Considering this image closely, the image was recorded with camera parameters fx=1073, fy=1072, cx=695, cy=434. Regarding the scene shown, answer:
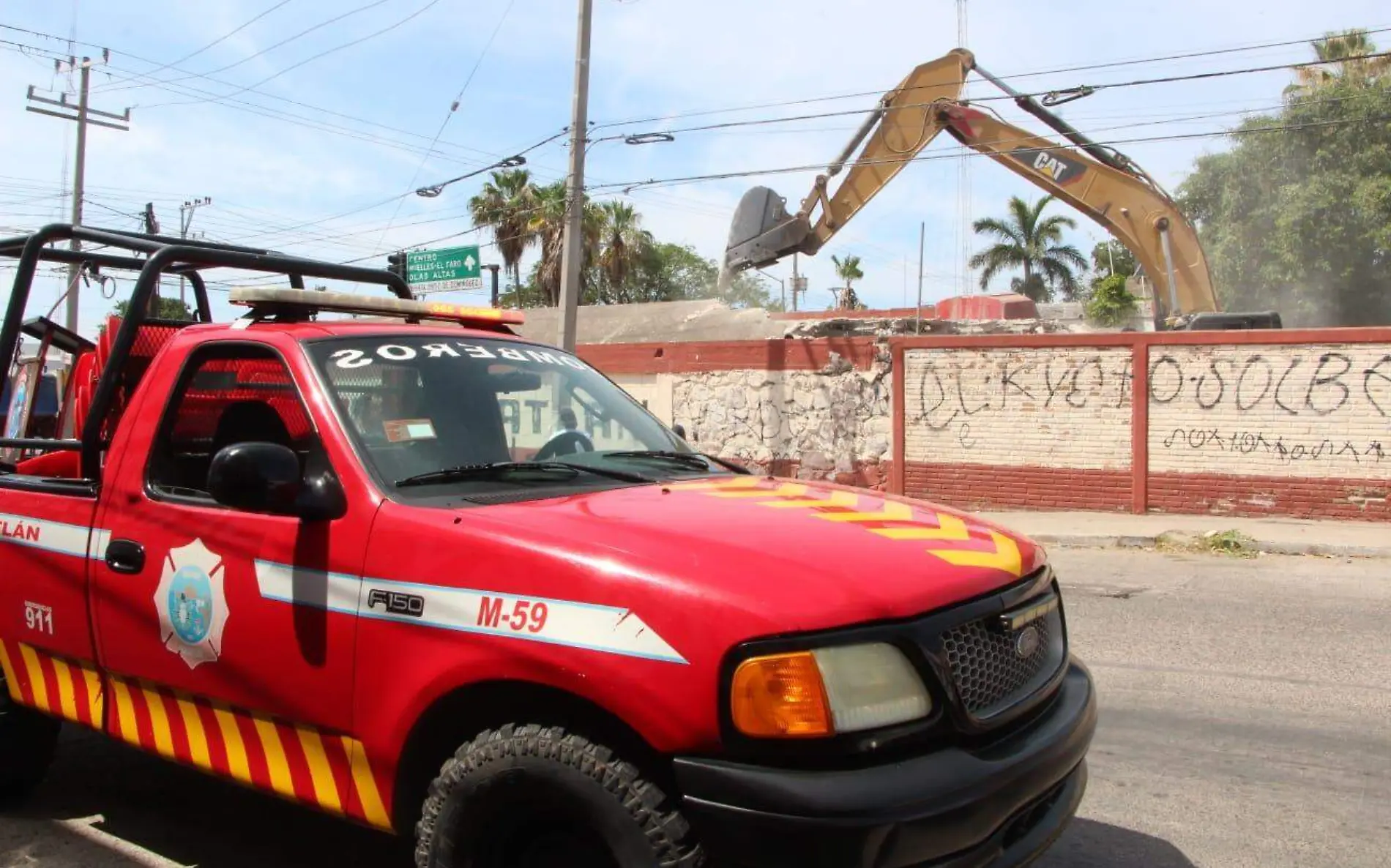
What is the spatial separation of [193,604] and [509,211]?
3707 centimetres

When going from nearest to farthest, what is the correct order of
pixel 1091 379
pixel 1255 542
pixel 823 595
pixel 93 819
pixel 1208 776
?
pixel 823 595, pixel 93 819, pixel 1208 776, pixel 1255 542, pixel 1091 379

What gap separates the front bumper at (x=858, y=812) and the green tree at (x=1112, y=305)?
2866 centimetres

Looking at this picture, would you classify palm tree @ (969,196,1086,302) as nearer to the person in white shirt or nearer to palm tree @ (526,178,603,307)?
palm tree @ (526,178,603,307)

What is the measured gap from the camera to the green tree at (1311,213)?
28688 millimetres

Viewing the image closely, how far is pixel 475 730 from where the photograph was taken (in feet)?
8.82

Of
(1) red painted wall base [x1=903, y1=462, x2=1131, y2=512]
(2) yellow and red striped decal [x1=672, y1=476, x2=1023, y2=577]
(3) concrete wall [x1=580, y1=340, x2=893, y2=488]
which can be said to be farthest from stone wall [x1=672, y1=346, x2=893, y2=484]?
(2) yellow and red striped decal [x1=672, y1=476, x2=1023, y2=577]

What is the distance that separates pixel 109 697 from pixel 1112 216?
53.0 ft

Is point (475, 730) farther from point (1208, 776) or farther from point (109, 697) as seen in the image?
point (1208, 776)

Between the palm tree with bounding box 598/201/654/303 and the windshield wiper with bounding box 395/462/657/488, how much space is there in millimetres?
38458

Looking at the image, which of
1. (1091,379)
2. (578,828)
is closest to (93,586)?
(578,828)

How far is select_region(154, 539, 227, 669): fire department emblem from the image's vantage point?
320cm

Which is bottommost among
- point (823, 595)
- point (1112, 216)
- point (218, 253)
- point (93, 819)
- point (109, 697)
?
point (93, 819)

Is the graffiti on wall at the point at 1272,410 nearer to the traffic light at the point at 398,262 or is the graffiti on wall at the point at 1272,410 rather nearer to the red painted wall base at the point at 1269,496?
the red painted wall base at the point at 1269,496

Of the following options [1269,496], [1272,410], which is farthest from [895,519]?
[1269,496]
